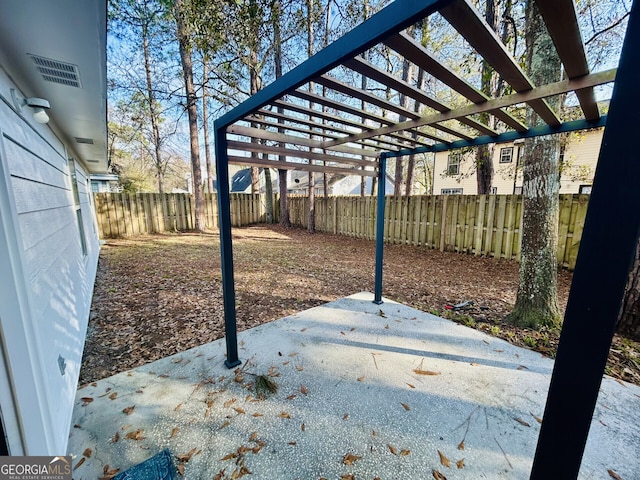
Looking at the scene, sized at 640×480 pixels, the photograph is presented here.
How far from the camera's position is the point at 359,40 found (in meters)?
1.12

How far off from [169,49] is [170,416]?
11351 mm

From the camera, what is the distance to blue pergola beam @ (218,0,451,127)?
95 cm

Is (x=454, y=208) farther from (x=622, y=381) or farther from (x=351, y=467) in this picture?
(x=351, y=467)

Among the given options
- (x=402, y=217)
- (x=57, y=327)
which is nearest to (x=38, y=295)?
(x=57, y=327)

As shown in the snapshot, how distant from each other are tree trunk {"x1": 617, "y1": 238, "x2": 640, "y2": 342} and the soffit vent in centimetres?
547

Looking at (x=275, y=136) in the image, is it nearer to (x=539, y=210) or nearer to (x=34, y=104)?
(x=34, y=104)

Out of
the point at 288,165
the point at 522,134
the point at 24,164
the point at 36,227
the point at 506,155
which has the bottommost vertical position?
the point at 36,227

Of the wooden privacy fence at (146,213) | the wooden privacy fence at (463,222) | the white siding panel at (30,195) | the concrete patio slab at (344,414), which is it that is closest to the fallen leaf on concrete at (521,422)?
the concrete patio slab at (344,414)

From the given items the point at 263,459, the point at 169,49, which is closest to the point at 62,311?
the point at 263,459

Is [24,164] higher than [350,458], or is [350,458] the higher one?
[24,164]

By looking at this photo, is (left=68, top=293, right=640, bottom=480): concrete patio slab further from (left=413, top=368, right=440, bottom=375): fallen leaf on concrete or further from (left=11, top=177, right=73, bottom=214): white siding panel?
(left=11, top=177, right=73, bottom=214): white siding panel

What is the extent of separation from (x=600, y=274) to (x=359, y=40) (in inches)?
47.3

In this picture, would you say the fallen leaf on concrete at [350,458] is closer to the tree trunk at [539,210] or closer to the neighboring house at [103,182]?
the tree trunk at [539,210]

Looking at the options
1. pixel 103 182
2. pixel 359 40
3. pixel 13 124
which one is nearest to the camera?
pixel 359 40
